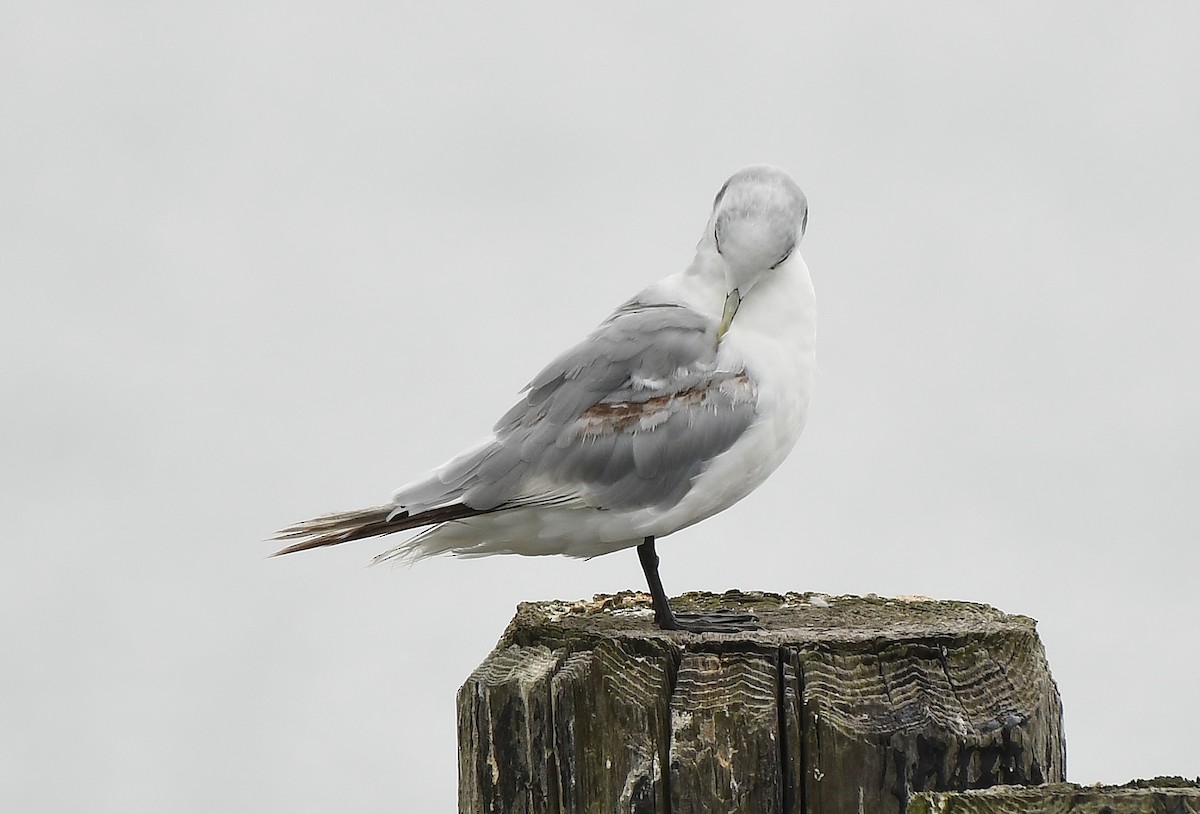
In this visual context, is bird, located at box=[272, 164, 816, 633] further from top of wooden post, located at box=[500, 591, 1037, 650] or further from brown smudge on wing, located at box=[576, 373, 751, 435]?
top of wooden post, located at box=[500, 591, 1037, 650]

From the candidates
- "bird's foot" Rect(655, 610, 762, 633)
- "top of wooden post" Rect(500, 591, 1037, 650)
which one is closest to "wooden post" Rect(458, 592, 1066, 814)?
"top of wooden post" Rect(500, 591, 1037, 650)

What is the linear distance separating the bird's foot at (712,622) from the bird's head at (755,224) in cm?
89

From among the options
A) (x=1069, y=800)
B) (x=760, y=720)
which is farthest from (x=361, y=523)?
(x=1069, y=800)

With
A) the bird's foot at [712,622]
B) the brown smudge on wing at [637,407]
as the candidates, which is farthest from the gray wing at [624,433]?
the bird's foot at [712,622]

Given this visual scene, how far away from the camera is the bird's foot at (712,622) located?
190 inches

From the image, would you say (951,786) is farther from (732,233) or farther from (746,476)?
(732,233)

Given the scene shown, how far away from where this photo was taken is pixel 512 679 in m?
4.59

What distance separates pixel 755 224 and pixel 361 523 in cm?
145

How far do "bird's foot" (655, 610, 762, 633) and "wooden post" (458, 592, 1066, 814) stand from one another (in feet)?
0.68

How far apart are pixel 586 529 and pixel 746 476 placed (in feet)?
1.67

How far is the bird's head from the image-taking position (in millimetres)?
4973

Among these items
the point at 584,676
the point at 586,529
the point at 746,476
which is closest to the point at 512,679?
the point at 584,676

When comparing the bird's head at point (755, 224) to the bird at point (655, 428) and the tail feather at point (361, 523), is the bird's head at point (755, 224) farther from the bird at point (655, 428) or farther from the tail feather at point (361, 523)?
the tail feather at point (361, 523)

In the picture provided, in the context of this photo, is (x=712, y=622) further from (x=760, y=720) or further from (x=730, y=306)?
(x=730, y=306)
